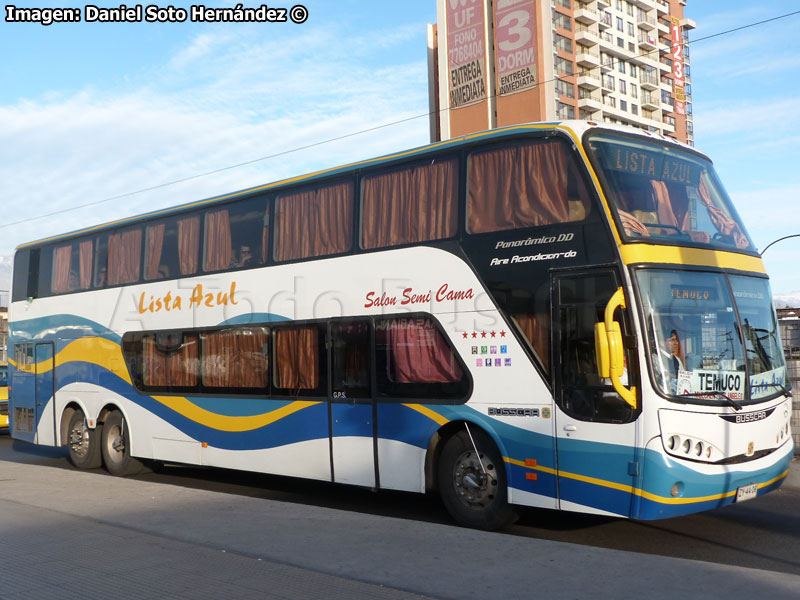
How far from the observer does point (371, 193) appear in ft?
34.9

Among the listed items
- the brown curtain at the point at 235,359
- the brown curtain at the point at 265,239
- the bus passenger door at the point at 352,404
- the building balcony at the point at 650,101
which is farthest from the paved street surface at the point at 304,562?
the building balcony at the point at 650,101

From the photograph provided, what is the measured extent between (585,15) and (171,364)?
80.7 metres

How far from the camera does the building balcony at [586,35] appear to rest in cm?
8606

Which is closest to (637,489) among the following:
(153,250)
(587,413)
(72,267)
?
(587,413)

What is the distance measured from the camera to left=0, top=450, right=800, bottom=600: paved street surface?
6160mm

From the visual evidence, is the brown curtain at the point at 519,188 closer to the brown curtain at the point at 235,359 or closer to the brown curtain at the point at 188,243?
the brown curtain at the point at 235,359

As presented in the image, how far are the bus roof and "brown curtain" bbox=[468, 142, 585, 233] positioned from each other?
0.19m

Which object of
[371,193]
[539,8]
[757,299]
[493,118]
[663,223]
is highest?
[539,8]

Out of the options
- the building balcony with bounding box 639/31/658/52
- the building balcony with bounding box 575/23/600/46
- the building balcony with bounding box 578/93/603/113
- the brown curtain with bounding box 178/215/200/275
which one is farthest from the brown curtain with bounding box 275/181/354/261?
the building balcony with bounding box 639/31/658/52

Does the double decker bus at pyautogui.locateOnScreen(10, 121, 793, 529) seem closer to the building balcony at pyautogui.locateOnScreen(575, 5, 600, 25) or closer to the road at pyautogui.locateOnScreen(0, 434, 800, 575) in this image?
the road at pyautogui.locateOnScreen(0, 434, 800, 575)

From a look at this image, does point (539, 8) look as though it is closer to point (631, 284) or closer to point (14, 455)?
point (14, 455)

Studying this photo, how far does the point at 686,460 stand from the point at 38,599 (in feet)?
17.5

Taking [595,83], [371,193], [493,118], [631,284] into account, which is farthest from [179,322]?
[595,83]

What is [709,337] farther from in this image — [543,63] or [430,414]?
[543,63]
